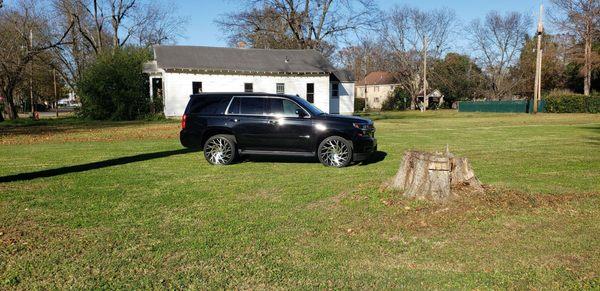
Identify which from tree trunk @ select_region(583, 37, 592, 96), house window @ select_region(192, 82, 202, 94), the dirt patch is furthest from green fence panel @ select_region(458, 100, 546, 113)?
the dirt patch

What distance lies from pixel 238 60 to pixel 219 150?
25.1 meters

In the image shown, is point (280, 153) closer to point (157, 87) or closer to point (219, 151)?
point (219, 151)

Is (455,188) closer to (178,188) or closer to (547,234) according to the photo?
(547,234)

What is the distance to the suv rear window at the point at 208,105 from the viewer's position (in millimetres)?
10750

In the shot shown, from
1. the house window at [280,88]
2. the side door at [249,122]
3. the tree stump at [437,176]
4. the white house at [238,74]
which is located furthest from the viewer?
the house window at [280,88]

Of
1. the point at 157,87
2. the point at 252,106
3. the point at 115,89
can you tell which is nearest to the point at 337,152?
the point at 252,106

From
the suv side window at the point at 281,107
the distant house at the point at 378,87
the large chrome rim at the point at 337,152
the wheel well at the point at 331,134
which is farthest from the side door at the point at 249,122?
the distant house at the point at 378,87

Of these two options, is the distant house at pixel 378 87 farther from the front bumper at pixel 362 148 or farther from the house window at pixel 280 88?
the front bumper at pixel 362 148

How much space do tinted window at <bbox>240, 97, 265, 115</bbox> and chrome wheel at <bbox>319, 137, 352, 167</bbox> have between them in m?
1.71

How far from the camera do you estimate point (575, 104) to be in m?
41.0

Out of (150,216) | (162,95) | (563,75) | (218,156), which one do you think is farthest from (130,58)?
(563,75)

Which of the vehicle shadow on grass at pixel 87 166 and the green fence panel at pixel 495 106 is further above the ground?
the green fence panel at pixel 495 106

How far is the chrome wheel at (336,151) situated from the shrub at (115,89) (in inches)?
1018

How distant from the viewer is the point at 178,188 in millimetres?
7762
